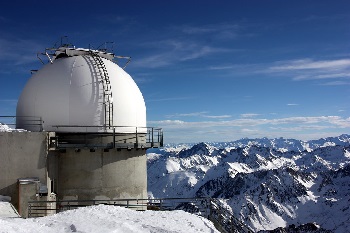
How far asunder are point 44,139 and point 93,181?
3951mm

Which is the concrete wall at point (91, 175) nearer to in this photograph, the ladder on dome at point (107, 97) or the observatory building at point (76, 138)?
the observatory building at point (76, 138)

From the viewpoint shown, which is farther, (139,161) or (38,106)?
(139,161)

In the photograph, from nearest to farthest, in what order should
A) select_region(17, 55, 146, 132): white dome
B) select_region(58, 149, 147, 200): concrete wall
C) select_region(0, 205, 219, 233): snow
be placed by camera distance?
select_region(0, 205, 219, 233): snow → select_region(58, 149, 147, 200): concrete wall → select_region(17, 55, 146, 132): white dome

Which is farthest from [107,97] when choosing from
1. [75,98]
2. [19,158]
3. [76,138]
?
[19,158]

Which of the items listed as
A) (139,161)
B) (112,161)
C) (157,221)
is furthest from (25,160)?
(157,221)

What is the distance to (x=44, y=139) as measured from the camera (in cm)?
2061

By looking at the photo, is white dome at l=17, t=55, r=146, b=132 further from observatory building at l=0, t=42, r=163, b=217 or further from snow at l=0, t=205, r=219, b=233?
snow at l=0, t=205, r=219, b=233

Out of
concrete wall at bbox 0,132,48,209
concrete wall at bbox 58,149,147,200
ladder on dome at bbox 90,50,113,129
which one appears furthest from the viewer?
ladder on dome at bbox 90,50,113,129

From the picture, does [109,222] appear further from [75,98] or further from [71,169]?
[75,98]

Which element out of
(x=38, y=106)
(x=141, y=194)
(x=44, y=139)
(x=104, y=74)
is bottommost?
(x=141, y=194)

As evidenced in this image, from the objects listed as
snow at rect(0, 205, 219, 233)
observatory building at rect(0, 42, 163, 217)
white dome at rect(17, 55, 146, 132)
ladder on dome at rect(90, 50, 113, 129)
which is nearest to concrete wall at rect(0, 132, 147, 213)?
observatory building at rect(0, 42, 163, 217)

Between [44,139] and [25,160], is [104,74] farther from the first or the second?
[25,160]

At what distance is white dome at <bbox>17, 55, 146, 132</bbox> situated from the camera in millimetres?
22266

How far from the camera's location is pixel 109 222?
47.1 ft
